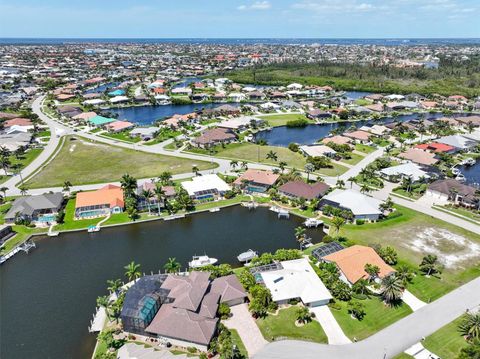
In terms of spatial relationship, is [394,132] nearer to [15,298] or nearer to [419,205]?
[419,205]

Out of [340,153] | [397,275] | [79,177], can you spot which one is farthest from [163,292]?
[340,153]

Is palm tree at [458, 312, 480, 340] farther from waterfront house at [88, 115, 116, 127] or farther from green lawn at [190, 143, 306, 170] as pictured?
waterfront house at [88, 115, 116, 127]

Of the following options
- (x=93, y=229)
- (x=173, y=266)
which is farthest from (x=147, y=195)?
(x=173, y=266)

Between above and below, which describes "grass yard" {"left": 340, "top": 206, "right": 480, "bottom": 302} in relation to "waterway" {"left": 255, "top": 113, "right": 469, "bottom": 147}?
below

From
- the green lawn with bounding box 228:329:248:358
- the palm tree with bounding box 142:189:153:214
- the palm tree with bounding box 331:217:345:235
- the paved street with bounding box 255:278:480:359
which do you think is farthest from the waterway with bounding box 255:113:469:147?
the green lawn with bounding box 228:329:248:358

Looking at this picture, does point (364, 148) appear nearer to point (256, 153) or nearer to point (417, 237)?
point (256, 153)
